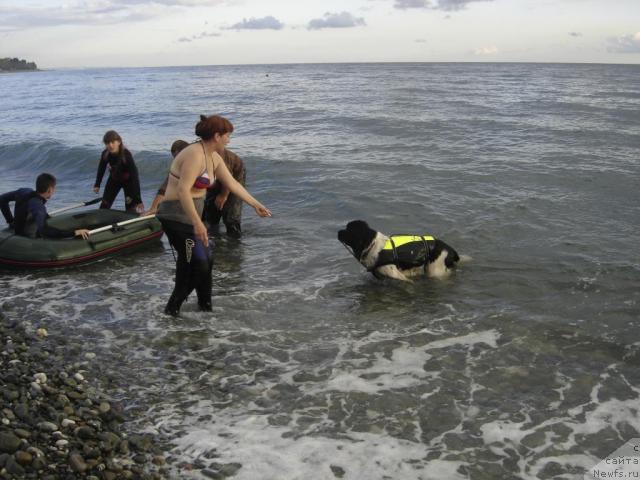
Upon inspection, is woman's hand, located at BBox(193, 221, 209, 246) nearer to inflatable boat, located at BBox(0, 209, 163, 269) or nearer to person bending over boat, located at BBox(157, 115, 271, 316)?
person bending over boat, located at BBox(157, 115, 271, 316)

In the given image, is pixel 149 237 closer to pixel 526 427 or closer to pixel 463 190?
pixel 526 427

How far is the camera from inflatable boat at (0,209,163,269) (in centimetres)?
782

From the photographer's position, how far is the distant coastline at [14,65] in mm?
170500

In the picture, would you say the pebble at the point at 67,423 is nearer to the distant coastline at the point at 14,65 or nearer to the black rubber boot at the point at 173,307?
the black rubber boot at the point at 173,307

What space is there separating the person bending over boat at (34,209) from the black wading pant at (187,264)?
9.40 ft

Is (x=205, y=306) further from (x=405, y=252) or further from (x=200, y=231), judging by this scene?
(x=405, y=252)

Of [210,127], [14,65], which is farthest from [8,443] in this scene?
[14,65]

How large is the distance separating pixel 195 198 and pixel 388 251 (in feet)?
9.30

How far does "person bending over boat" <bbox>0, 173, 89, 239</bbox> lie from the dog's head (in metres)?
3.97

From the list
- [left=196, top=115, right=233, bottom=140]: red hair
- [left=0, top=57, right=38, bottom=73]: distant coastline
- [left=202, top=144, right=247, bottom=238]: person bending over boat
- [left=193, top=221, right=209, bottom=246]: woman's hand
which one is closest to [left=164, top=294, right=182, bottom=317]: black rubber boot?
[left=193, top=221, right=209, bottom=246]: woman's hand

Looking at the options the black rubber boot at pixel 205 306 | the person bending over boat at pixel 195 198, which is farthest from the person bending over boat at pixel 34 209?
the person bending over boat at pixel 195 198

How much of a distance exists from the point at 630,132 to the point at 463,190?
38.8ft

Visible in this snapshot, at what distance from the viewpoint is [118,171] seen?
29.7 ft

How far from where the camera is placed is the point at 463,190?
13031 mm
